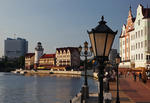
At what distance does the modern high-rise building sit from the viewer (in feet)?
176

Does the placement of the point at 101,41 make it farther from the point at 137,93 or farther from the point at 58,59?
the point at 58,59

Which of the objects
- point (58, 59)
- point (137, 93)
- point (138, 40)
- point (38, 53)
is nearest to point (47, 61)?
point (58, 59)

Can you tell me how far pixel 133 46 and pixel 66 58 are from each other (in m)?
75.6

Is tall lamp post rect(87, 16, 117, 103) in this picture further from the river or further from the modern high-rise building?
the modern high-rise building

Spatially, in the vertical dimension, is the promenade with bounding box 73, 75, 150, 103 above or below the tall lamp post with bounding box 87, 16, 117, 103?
below

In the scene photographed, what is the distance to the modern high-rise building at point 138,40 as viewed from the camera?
5362 centimetres

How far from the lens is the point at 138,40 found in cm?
5822

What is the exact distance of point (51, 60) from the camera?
149m

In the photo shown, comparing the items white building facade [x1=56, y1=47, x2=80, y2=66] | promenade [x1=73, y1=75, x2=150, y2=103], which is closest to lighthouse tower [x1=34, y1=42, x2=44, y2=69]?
white building facade [x1=56, y1=47, x2=80, y2=66]

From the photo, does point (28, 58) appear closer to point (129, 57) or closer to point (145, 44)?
point (129, 57)

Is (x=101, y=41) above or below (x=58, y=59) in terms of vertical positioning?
below

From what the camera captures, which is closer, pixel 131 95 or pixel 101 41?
pixel 101 41

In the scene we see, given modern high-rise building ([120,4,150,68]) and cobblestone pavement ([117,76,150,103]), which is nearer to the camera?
cobblestone pavement ([117,76,150,103])

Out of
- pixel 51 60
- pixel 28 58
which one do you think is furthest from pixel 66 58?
pixel 28 58
